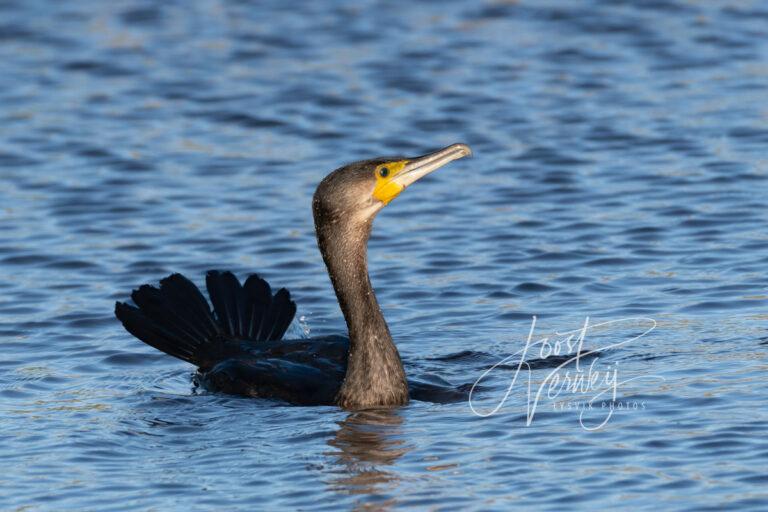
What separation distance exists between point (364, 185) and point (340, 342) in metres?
1.08

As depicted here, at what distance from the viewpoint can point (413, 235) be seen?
12.1 m

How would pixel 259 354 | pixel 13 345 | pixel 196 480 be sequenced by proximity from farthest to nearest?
pixel 13 345
pixel 259 354
pixel 196 480

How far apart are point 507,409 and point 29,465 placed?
2.33 metres

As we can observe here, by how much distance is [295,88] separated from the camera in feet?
51.9

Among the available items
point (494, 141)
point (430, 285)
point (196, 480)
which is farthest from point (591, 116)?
point (196, 480)

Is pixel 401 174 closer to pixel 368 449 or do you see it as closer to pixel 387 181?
pixel 387 181

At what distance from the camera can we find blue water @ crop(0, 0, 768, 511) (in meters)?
7.62

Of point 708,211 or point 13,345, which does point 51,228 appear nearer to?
point 13,345

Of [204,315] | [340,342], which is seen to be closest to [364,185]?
[340,342]

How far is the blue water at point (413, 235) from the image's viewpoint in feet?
25.0

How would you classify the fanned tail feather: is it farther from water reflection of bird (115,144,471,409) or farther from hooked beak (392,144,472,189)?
hooked beak (392,144,472,189)

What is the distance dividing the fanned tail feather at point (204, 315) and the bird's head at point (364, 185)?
1.25 meters
